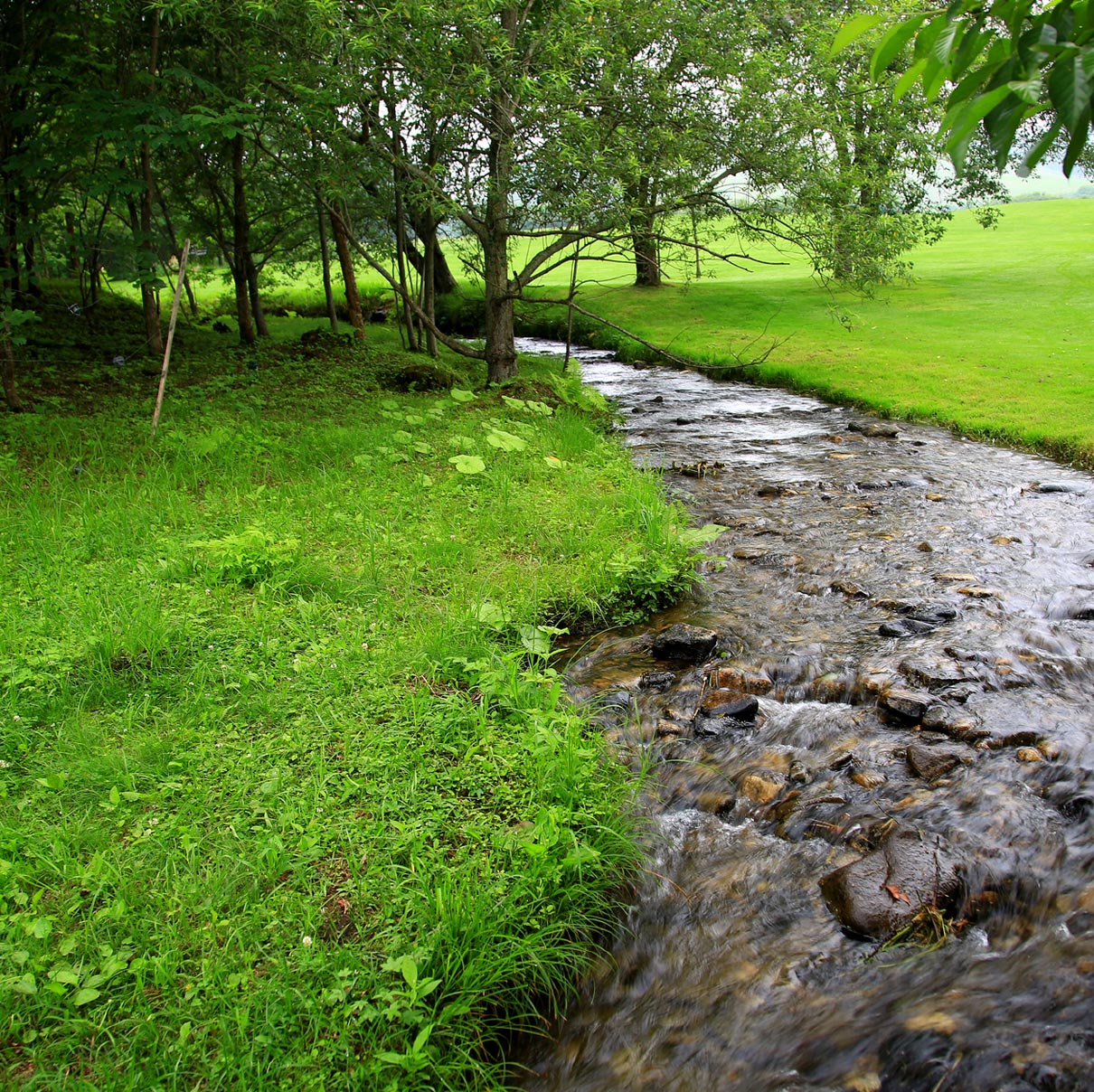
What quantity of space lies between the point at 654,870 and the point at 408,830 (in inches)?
48.7

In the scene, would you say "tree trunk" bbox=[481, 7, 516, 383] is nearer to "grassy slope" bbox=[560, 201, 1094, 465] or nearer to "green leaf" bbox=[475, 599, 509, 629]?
"grassy slope" bbox=[560, 201, 1094, 465]

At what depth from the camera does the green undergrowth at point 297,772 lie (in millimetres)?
2756

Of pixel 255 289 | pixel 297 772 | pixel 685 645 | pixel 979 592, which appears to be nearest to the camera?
pixel 297 772

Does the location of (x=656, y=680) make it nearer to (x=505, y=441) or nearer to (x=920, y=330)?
(x=505, y=441)

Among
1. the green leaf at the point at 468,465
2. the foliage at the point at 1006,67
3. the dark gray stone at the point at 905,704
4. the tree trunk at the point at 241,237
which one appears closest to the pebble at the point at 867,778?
the dark gray stone at the point at 905,704

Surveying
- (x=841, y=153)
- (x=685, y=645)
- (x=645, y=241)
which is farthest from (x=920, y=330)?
(x=685, y=645)

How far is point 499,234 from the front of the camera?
1237 centimetres

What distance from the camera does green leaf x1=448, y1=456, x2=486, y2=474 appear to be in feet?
27.3

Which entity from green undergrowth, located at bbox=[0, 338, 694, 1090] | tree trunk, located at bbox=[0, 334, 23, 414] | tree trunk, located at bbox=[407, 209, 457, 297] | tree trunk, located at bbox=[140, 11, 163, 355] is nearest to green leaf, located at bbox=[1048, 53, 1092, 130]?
green undergrowth, located at bbox=[0, 338, 694, 1090]

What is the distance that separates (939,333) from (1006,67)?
1859 centimetres

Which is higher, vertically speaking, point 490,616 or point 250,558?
point 250,558

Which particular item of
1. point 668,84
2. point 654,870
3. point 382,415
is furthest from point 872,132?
point 654,870

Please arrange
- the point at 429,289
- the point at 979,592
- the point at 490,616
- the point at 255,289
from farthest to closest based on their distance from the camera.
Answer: the point at 255,289, the point at 429,289, the point at 979,592, the point at 490,616

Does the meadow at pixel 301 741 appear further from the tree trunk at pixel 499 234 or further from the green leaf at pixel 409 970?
the tree trunk at pixel 499 234
